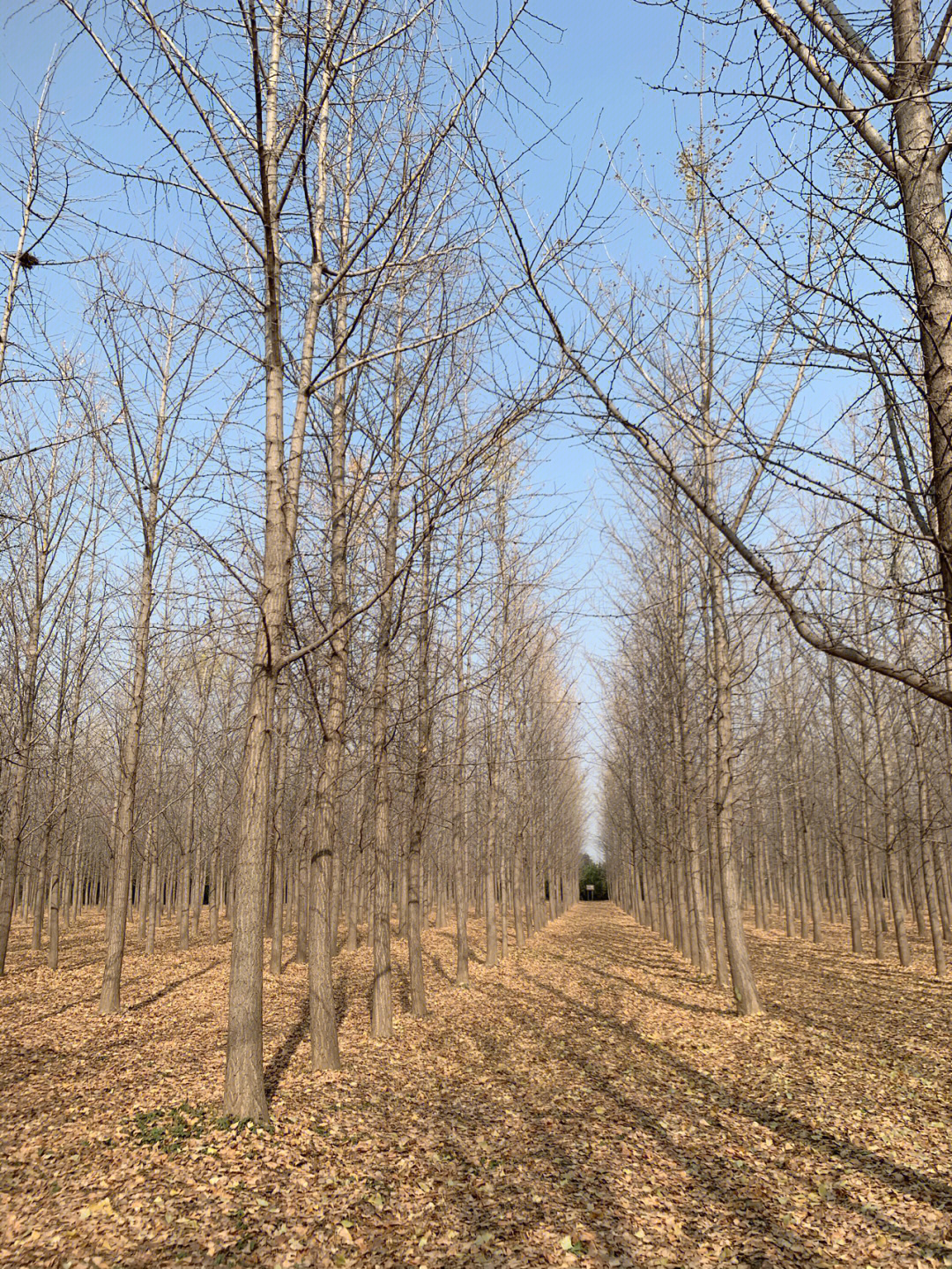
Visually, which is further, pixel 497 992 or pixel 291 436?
pixel 497 992

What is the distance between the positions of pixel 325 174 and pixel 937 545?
6.91 meters

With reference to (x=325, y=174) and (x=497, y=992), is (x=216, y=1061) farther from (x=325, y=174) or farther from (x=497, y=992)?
(x=325, y=174)

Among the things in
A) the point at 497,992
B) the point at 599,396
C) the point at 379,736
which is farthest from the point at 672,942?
the point at 599,396

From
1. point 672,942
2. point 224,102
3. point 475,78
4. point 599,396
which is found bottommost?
point 672,942

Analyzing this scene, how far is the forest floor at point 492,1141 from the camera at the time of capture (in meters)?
3.72

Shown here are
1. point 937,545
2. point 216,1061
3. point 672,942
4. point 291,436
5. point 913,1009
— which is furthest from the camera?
point 672,942

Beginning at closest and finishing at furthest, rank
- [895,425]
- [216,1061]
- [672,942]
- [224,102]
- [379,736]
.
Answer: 1. [895,425]
2. [224,102]
3. [216,1061]
4. [379,736]
5. [672,942]

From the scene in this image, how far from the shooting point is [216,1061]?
266 inches

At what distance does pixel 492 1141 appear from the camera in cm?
510

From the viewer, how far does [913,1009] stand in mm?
9492

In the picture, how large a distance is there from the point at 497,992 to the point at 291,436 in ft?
27.8

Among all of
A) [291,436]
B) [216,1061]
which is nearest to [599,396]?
[291,436]

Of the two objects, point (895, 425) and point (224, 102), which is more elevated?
point (224, 102)

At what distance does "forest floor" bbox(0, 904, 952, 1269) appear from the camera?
3723mm
